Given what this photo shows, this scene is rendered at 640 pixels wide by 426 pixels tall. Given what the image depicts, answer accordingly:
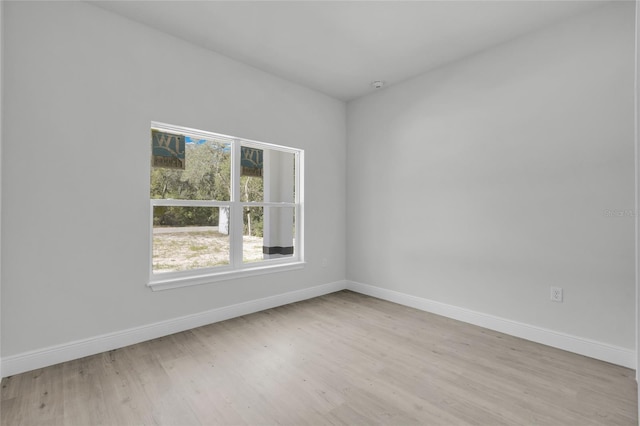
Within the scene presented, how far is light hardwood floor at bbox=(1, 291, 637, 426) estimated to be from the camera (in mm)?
1732

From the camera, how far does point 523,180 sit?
283 cm

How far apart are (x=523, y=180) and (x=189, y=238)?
3291mm

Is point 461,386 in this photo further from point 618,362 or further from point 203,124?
point 203,124

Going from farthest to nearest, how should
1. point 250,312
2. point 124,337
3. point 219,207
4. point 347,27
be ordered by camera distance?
point 250,312
point 219,207
point 347,27
point 124,337

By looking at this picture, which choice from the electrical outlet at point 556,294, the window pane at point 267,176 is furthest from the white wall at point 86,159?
the electrical outlet at point 556,294

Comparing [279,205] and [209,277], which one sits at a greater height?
[279,205]

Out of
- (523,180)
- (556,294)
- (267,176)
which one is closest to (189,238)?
(267,176)

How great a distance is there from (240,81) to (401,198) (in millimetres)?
2355

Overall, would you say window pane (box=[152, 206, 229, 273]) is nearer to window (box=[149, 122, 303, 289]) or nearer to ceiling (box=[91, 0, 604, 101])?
window (box=[149, 122, 303, 289])

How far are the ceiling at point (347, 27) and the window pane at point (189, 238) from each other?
5.58ft

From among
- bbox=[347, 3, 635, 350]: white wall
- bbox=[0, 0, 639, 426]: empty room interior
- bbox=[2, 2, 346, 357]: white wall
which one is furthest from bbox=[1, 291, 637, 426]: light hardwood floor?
bbox=[347, 3, 635, 350]: white wall

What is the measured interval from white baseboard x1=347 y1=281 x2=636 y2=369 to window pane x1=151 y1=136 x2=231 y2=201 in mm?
2480

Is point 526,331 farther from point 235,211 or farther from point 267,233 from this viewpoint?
point 235,211

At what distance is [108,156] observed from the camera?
100 inches
